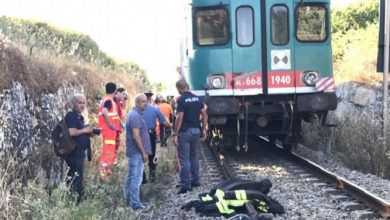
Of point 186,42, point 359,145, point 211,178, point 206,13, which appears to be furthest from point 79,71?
point 359,145

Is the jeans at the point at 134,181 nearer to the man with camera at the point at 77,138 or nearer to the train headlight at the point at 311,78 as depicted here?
the man with camera at the point at 77,138

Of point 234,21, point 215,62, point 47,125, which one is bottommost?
point 47,125

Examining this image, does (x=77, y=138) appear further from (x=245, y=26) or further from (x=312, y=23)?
(x=312, y=23)

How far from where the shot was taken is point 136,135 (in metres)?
8.19

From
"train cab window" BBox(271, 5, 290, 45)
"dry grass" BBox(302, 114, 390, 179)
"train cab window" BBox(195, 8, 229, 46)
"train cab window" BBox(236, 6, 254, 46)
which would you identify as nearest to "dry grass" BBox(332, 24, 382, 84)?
"dry grass" BBox(302, 114, 390, 179)

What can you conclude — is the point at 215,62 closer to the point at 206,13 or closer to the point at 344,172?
the point at 206,13

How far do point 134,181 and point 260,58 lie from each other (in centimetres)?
451

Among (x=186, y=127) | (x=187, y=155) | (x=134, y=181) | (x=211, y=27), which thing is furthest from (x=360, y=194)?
(x=211, y=27)

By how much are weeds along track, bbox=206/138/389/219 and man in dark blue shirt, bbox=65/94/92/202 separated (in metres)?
2.52

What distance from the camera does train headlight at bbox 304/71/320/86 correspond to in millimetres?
11765

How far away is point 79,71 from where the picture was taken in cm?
1596

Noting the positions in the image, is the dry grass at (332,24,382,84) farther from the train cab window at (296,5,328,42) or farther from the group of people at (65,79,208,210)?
the group of people at (65,79,208,210)

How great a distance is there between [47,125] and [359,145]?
6267 mm

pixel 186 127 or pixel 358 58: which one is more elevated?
pixel 358 58
